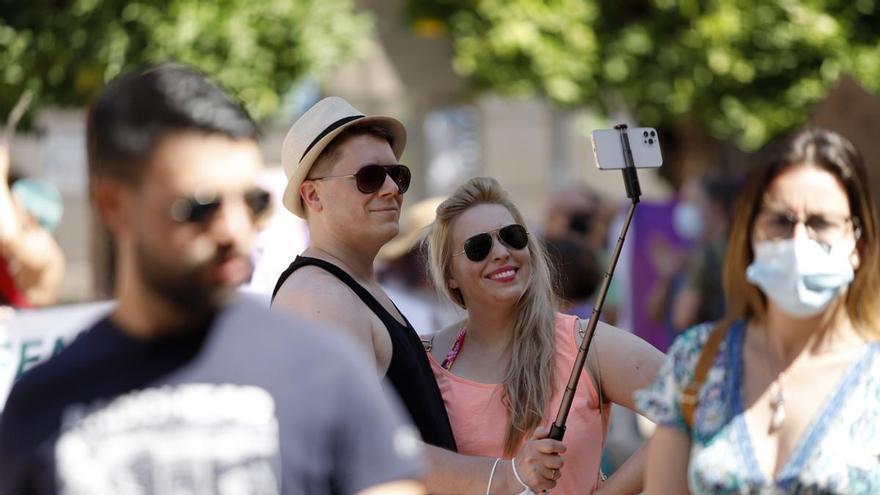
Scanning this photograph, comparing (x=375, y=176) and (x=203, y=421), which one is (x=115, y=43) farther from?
(x=203, y=421)

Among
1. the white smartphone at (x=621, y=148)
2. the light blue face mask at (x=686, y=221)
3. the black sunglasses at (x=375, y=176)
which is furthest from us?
the light blue face mask at (x=686, y=221)

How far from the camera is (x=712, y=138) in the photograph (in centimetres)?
1495

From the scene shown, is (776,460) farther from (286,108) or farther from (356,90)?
(356,90)

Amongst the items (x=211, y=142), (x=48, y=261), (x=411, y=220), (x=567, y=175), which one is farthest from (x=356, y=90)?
(x=211, y=142)

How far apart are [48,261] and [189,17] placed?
498 cm

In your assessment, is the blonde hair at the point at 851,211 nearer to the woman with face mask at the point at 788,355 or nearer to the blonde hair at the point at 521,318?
the woman with face mask at the point at 788,355

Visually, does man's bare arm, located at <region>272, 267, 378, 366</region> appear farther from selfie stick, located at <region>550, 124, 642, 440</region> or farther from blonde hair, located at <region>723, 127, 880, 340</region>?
blonde hair, located at <region>723, 127, 880, 340</region>

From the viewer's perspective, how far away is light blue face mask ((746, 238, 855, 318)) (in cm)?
307

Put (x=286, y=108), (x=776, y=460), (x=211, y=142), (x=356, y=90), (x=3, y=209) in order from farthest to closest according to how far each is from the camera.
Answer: (x=356, y=90) → (x=286, y=108) → (x=3, y=209) → (x=776, y=460) → (x=211, y=142)

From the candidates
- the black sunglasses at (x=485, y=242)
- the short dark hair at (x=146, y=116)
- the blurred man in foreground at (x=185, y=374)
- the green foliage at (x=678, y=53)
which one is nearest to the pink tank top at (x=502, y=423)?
the black sunglasses at (x=485, y=242)

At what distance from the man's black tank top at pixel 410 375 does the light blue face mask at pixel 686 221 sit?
19.7 feet

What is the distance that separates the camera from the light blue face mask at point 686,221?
1005cm

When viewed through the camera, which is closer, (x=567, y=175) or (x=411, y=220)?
(x=411, y=220)

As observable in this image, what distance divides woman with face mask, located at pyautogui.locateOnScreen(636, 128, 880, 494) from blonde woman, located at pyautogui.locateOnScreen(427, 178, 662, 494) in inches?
28.0
